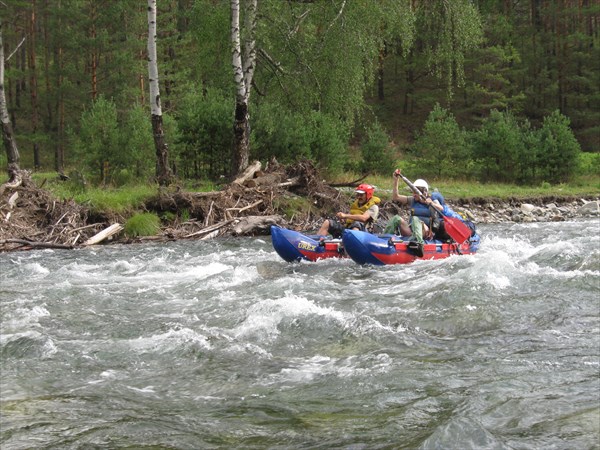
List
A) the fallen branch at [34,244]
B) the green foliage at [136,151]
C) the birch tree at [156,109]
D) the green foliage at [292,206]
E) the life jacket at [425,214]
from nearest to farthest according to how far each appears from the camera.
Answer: the life jacket at [425,214], the fallen branch at [34,244], the birch tree at [156,109], the green foliage at [292,206], the green foliage at [136,151]

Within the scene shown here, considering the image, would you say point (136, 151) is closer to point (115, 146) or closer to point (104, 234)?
point (115, 146)

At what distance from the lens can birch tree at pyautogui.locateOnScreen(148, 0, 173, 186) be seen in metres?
15.2

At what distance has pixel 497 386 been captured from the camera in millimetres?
5031

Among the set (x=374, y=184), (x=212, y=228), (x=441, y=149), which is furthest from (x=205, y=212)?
(x=441, y=149)

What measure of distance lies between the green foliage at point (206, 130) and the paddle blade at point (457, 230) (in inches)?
335

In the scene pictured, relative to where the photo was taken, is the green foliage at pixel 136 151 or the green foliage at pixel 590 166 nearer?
the green foliage at pixel 136 151

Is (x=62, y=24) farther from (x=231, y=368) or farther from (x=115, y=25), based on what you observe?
(x=231, y=368)

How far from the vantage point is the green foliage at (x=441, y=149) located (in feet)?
72.6

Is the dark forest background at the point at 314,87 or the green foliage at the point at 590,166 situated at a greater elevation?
the dark forest background at the point at 314,87

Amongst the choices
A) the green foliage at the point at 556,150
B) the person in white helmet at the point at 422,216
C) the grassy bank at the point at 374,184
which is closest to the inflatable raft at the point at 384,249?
the person in white helmet at the point at 422,216

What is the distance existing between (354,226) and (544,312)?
4.74 meters

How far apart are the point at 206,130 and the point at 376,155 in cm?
613

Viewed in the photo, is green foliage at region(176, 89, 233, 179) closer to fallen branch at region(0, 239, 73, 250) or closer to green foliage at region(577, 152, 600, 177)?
fallen branch at region(0, 239, 73, 250)

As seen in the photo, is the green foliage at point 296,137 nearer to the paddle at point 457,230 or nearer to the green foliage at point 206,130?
the green foliage at point 206,130
